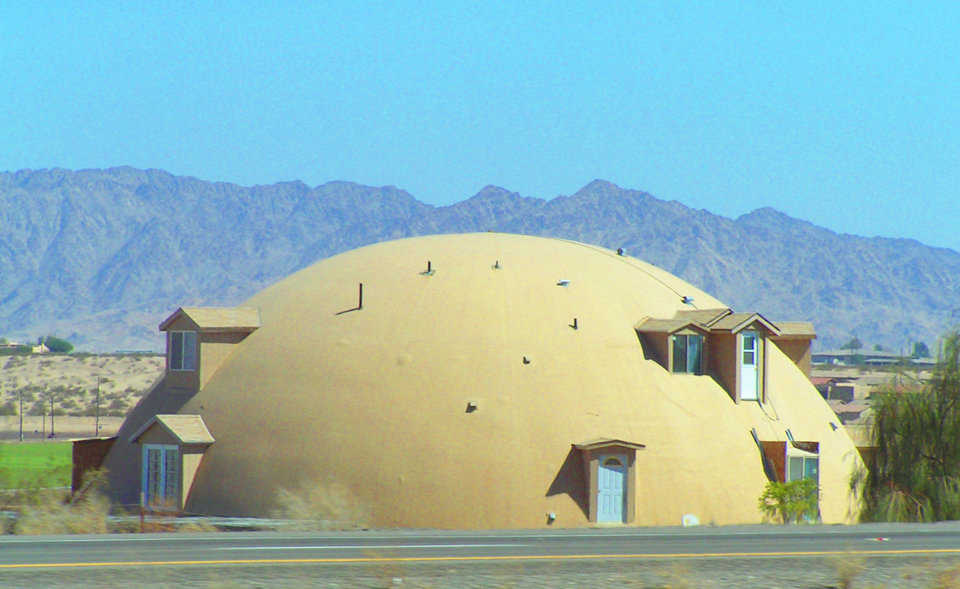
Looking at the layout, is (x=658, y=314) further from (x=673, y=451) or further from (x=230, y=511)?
(x=230, y=511)

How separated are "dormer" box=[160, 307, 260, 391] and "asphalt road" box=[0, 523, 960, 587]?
1157 cm

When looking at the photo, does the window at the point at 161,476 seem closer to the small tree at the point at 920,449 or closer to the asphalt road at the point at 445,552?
the asphalt road at the point at 445,552

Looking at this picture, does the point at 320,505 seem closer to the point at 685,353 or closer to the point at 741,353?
the point at 685,353

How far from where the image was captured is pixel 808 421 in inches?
1351

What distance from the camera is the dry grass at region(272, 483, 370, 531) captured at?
27.2 metres

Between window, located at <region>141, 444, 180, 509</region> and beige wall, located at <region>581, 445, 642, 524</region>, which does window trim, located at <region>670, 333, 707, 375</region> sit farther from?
window, located at <region>141, 444, 180, 509</region>

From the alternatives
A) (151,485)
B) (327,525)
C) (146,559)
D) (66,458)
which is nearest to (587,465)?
(327,525)

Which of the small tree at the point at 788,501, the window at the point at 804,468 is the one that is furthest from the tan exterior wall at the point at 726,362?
the small tree at the point at 788,501

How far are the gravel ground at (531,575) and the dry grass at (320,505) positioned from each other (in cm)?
1017

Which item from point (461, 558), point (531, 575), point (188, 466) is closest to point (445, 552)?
point (461, 558)

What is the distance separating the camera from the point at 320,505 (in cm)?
2788

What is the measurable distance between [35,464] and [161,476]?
24.6 metres

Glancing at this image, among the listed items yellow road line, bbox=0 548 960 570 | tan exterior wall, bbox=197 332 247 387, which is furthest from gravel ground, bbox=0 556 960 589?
tan exterior wall, bbox=197 332 247 387

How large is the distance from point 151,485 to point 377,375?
21.7 feet
